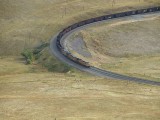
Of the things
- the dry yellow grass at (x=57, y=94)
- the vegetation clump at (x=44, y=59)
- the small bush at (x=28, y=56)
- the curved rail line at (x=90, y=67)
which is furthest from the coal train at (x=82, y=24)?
the small bush at (x=28, y=56)

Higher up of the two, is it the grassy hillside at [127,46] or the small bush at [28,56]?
the grassy hillside at [127,46]

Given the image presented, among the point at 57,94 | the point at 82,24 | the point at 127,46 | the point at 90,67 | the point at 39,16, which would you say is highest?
the point at 82,24

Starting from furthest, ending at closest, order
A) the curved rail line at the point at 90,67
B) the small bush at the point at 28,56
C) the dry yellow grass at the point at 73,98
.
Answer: the small bush at the point at 28,56 < the curved rail line at the point at 90,67 < the dry yellow grass at the point at 73,98

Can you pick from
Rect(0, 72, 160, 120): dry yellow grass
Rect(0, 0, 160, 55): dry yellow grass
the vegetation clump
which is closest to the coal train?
the vegetation clump

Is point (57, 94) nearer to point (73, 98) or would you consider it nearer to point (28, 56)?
point (73, 98)

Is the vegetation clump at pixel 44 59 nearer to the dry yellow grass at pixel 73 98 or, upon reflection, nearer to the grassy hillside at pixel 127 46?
the dry yellow grass at pixel 73 98

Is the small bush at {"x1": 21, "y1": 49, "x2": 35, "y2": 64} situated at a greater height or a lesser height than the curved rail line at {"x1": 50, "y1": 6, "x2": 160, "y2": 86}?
lesser

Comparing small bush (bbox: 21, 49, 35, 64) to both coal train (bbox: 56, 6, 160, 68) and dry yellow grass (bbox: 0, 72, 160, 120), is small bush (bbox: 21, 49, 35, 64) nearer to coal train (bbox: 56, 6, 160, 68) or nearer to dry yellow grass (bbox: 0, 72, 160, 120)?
coal train (bbox: 56, 6, 160, 68)

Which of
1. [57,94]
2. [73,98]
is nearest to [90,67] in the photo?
[57,94]

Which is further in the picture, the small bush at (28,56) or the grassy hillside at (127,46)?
the small bush at (28,56)
